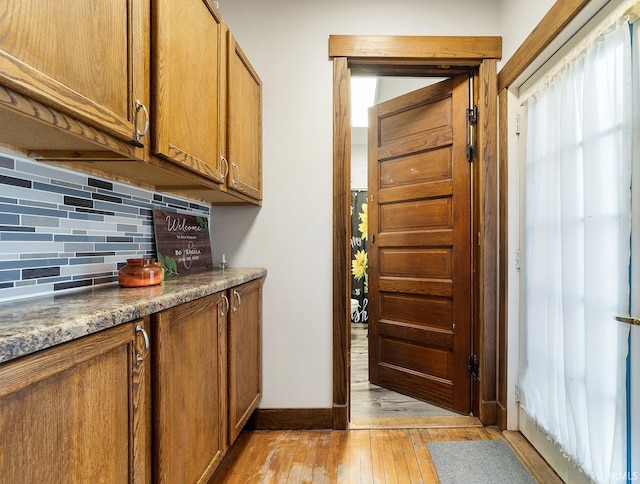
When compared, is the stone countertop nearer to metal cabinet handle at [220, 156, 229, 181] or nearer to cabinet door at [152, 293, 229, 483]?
cabinet door at [152, 293, 229, 483]

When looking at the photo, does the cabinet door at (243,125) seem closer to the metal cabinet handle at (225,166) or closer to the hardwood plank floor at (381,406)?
the metal cabinet handle at (225,166)

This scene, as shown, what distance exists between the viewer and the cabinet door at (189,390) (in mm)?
987

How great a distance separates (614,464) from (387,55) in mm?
2186

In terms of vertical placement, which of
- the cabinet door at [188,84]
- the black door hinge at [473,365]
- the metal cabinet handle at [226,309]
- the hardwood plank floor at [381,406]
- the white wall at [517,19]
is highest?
the white wall at [517,19]

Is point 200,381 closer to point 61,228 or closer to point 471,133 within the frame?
point 61,228

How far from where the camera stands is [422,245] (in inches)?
96.7

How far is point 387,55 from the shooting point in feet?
6.93

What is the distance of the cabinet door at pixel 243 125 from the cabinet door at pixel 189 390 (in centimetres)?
68

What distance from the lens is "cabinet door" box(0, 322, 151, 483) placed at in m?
0.58

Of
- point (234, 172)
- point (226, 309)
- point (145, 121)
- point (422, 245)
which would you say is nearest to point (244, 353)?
point (226, 309)

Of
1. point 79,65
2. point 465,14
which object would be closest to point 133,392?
point 79,65

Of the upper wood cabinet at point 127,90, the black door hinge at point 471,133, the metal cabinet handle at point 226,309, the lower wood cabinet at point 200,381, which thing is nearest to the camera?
the upper wood cabinet at point 127,90

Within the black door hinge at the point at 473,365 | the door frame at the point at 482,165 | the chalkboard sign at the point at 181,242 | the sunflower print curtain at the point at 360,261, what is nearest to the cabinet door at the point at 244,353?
the chalkboard sign at the point at 181,242

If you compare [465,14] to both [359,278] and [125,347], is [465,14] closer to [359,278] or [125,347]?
[125,347]
